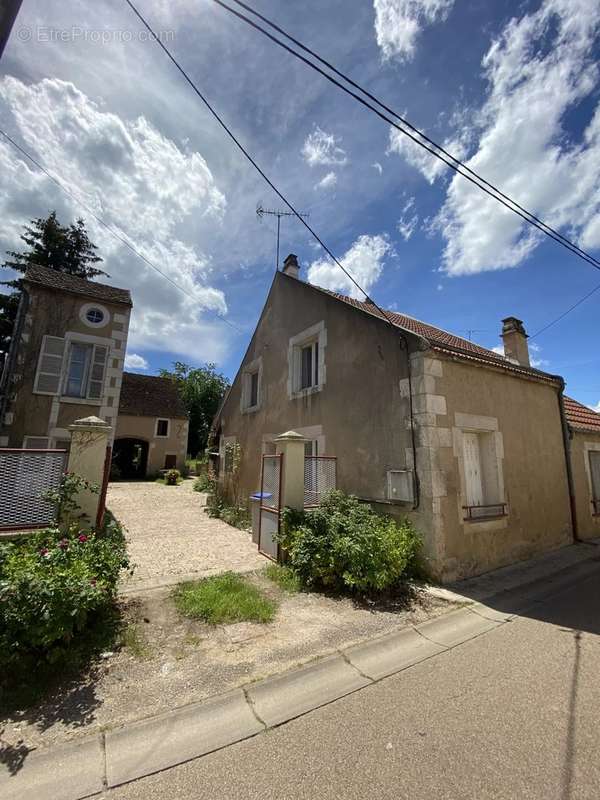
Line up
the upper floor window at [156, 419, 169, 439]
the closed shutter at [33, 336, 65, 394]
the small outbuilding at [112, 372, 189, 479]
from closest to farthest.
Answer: the closed shutter at [33, 336, 65, 394] < the small outbuilding at [112, 372, 189, 479] < the upper floor window at [156, 419, 169, 439]

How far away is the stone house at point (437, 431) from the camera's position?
559 centimetres

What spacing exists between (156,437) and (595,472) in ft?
71.1

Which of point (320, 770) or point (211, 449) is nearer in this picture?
point (320, 770)

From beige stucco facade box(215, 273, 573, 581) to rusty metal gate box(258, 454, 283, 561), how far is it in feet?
4.53

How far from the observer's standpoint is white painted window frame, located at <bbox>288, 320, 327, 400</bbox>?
8.28 m

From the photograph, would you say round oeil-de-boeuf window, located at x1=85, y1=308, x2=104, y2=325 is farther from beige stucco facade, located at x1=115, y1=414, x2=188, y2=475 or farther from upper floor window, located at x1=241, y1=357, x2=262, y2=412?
beige stucco facade, located at x1=115, y1=414, x2=188, y2=475

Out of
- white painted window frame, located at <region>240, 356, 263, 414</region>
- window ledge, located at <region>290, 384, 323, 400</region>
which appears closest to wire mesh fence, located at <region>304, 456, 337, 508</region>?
window ledge, located at <region>290, 384, 323, 400</region>

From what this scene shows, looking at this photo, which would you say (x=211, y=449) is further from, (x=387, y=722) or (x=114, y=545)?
(x=387, y=722)

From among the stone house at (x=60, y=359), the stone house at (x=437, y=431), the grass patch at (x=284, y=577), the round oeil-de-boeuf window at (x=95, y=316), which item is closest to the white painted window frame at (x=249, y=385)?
the stone house at (x=437, y=431)

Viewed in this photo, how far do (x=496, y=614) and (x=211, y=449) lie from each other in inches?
495

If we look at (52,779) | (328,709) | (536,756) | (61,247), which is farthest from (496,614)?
(61,247)

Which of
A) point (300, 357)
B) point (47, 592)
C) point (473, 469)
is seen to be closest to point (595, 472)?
point (473, 469)

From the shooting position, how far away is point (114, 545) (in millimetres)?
4176

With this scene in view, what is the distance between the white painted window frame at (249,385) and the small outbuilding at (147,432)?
12918 mm
